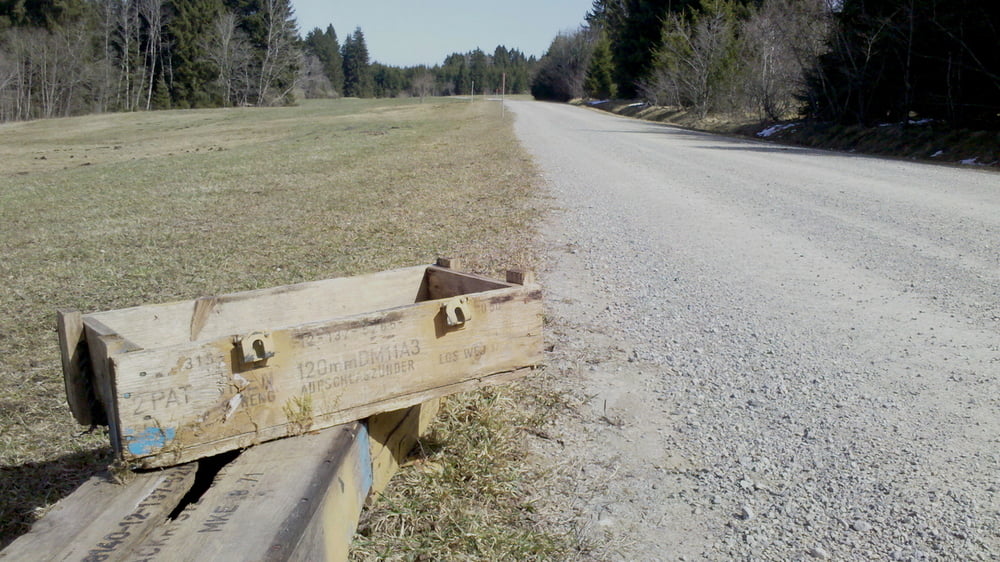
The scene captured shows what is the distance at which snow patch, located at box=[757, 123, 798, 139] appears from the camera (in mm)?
25175

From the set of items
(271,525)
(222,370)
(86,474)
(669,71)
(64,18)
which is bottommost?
(86,474)

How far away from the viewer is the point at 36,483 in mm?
2916

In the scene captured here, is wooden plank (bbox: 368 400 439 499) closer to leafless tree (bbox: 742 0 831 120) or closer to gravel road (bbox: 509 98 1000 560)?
gravel road (bbox: 509 98 1000 560)

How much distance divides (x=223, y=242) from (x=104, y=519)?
626cm

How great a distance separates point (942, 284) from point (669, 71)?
35.6 meters

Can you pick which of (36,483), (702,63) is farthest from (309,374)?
(702,63)

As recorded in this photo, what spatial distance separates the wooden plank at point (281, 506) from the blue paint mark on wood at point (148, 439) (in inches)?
7.6

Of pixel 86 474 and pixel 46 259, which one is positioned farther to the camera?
pixel 46 259

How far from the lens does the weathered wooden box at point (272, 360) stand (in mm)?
2119

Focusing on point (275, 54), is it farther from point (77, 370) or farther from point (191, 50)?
point (77, 370)

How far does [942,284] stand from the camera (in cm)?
568

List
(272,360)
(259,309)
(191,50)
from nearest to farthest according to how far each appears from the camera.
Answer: (272,360) < (259,309) < (191,50)

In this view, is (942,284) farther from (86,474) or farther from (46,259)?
Result: (46,259)

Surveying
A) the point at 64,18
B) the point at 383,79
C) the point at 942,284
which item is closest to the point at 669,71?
the point at 942,284
